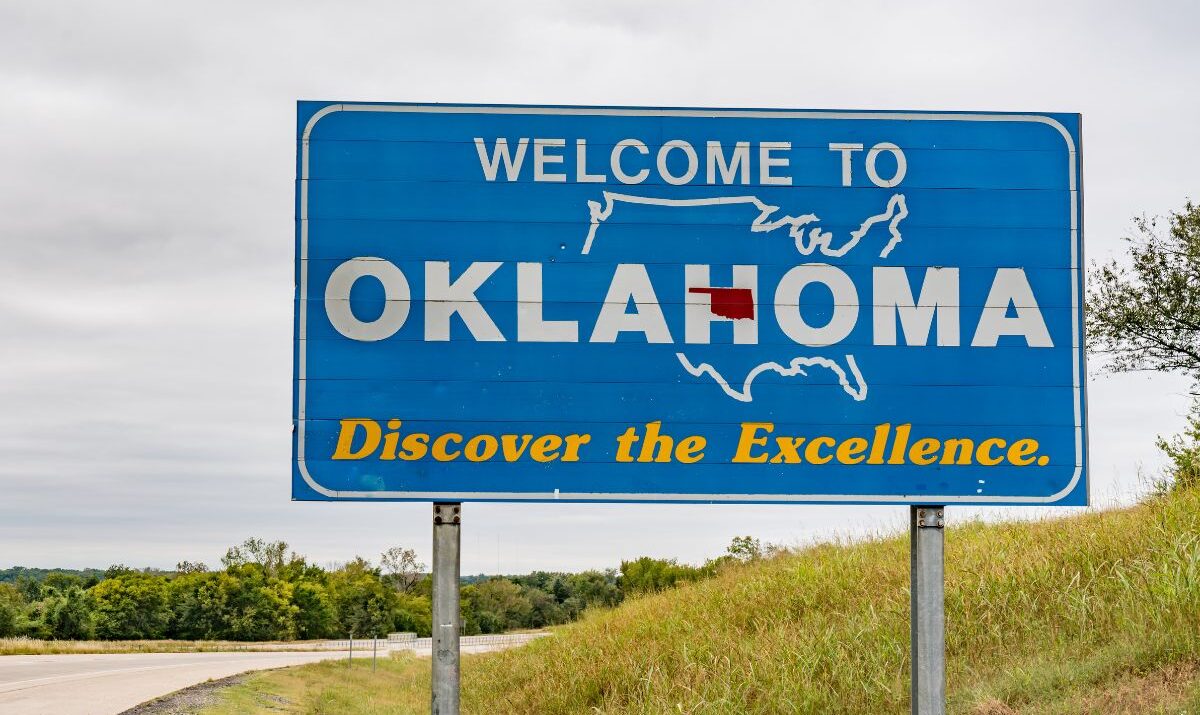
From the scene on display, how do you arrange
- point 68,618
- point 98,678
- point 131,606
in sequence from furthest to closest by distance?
point 131,606 < point 68,618 < point 98,678

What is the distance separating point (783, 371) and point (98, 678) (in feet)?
87.2

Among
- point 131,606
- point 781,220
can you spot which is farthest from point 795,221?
point 131,606

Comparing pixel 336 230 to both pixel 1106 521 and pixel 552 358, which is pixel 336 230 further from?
pixel 1106 521

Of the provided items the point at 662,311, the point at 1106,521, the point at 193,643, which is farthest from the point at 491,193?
the point at 193,643

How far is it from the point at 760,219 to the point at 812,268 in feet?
1.48

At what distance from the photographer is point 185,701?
2192 cm

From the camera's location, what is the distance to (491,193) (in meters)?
6.78

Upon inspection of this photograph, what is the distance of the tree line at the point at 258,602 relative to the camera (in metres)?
53.6

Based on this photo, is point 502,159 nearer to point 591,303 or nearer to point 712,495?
point 591,303

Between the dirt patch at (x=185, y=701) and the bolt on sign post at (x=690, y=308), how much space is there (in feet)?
53.1

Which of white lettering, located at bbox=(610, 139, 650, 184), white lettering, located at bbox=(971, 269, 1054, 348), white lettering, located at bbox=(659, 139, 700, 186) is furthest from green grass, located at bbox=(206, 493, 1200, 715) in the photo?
white lettering, located at bbox=(610, 139, 650, 184)

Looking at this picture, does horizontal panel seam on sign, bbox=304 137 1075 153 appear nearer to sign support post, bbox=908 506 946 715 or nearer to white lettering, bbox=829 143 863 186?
white lettering, bbox=829 143 863 186

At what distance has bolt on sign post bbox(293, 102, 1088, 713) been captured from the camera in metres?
6.59

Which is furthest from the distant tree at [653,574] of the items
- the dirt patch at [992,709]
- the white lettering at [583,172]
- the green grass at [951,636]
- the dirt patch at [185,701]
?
the white lettering at [583,172]
